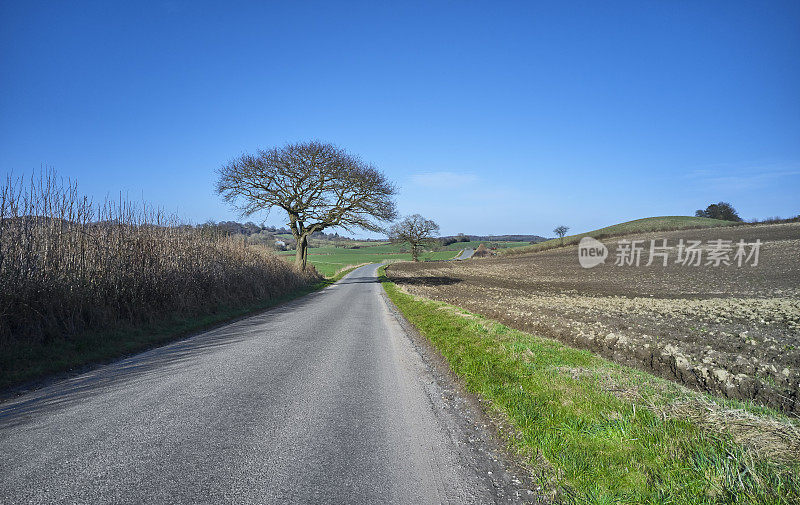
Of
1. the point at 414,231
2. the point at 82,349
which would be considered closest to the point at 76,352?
the point at 82,349

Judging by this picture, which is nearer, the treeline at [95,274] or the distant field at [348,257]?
the treeline at [95,274]

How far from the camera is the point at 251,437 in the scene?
3.95 meters

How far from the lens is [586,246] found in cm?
6431

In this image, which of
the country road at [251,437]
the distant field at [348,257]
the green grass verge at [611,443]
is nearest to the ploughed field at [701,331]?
the green grass verge at [611,443]

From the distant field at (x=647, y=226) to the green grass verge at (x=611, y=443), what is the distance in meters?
74.7

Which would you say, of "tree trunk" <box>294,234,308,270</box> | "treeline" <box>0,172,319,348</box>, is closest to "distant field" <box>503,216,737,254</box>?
"tree trunk" <box>294,234,308,270</box>

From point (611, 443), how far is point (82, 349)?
8.92 meters

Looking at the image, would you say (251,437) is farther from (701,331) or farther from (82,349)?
(701,331)

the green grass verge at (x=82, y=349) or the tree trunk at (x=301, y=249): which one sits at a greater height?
the tree trunk at (x=301, y=249)

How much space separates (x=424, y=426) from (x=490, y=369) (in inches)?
99.3

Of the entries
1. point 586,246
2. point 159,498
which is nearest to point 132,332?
point 159,498

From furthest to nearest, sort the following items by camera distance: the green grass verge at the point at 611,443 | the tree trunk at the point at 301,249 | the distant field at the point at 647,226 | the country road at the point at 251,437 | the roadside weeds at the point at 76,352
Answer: the distant field at the point at 647,226 → the tree trunk at the point at 301,249 → the roadside weeds at the point at 76,352 → the country road at the point at 251,437 → the green grass verge at the point at 611,443

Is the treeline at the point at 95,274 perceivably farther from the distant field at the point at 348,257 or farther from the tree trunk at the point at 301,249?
the distant field at the point at 348,257

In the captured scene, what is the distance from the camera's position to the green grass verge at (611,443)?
9.65 feet
